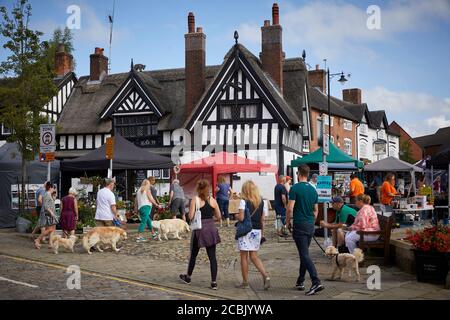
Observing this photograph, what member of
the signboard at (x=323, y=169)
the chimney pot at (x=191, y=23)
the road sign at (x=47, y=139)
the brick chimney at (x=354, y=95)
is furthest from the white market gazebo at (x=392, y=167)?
the brick chimney at (x=354, y=95)

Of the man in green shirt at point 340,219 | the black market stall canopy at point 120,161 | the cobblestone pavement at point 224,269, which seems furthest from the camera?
the black market stall canopy at point 120,161

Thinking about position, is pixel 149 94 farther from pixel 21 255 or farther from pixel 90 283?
pixel 90 283

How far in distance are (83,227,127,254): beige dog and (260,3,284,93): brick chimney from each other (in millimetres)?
19626

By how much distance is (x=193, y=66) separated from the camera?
31.4 m

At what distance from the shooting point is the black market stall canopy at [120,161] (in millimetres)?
18672

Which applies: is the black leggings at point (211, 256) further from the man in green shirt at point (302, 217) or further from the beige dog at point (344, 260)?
the beige dog at point (344, 260)

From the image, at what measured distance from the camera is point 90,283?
27.8 ft

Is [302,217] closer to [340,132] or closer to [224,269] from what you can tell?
[224,269]

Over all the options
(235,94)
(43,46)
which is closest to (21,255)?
(43,46)

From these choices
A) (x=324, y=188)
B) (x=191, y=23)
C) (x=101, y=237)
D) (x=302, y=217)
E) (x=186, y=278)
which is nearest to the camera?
(x=302, y=217)

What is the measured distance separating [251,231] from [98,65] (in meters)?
32.3

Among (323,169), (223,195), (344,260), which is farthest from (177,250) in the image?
(223,195)

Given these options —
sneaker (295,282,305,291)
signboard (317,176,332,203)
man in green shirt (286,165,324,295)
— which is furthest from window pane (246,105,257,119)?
sneaker (295,282,305,291)

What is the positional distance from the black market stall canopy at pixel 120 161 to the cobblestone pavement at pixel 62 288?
29.4 feet
